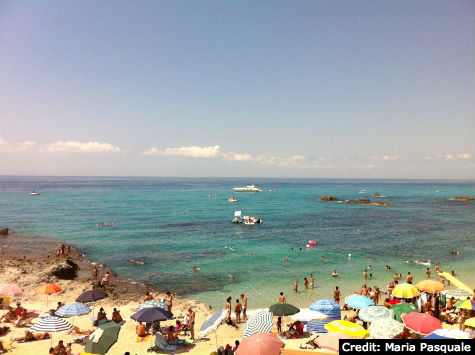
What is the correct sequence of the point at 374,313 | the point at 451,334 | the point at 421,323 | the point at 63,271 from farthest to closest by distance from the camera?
the point at 63,271
the point at 374,313
the point at 421,323
the point at 451,334

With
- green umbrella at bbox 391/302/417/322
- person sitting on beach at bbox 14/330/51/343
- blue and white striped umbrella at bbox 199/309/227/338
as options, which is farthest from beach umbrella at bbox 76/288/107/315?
green umbrella at bbox 391/302/417/322

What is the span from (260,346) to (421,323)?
6859 millimetres

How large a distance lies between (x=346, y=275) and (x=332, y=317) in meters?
15.0

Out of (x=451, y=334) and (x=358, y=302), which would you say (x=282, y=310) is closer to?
(x=358, y=302)

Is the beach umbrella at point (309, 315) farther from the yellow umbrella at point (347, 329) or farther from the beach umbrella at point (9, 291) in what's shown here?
the beach umbrella at point (9, 291)

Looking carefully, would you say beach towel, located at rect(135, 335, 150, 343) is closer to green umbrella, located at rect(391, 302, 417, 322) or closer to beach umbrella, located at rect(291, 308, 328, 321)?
beach umbrella, located at rect(291, 308, 328, 321)

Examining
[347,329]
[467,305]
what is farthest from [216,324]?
[467,305]

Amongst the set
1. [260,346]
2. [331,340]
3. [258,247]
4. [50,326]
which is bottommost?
[258,247]

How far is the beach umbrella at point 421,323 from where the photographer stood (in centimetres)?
1175

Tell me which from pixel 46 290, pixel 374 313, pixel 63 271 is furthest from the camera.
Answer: pixel 63 271

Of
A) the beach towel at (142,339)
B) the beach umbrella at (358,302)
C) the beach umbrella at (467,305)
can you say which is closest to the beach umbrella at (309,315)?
the beach umbrella at (358,302)

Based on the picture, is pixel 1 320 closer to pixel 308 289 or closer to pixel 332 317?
pixel 332 317

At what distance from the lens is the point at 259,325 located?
12.2m

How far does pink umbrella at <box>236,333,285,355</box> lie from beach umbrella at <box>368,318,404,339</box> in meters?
3.85
